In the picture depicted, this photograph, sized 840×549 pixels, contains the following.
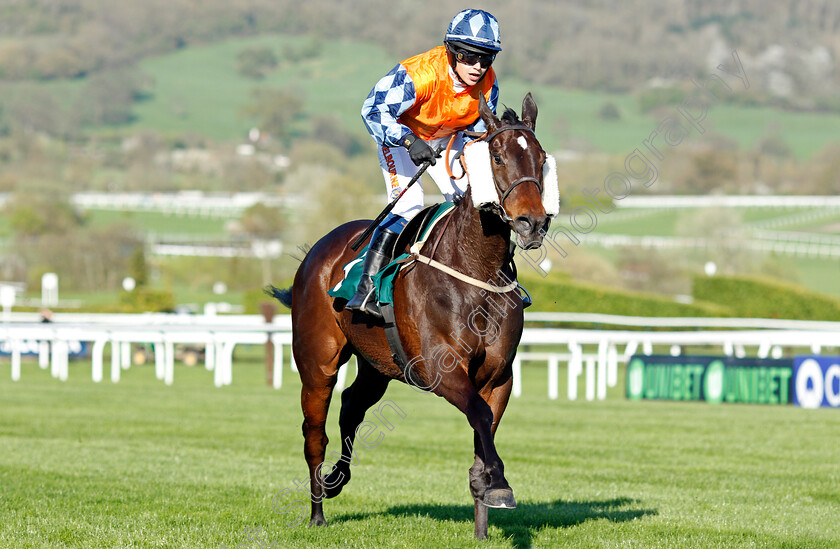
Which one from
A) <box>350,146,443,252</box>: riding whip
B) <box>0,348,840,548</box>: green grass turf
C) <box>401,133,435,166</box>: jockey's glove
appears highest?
<box>401,133,435,166</box>: jockey's glove

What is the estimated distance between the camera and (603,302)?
26.2 metres

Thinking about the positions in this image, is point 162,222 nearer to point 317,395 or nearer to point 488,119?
point 317,395

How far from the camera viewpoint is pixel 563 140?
110m

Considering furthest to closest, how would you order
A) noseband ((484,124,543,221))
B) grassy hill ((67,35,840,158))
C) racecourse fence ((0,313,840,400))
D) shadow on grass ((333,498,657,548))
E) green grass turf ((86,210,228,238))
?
1. grassy hill ((67,35,840,158))
2. green grass turf ((86,210,228,238))
3. racecourse fence ((0,313,840,400))
4. shadow on grass ((333,498,657,548))
5. noseband ((484,124,543,221))

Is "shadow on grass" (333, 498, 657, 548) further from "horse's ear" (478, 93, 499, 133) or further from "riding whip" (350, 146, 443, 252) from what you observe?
"horse's ear" (478, 93, 499, 133)

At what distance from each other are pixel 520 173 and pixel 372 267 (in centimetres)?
108

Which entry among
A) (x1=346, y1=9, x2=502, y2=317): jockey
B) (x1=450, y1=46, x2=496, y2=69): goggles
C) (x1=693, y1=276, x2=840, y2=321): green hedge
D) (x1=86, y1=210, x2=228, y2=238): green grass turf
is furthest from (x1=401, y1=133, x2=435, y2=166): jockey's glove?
(x1=86, y1=210, x2=228, y2=238): green grass turf

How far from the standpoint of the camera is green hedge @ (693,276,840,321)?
86.3 ft

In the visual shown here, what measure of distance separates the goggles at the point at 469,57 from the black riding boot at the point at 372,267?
0.89 m

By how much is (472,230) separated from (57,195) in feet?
269

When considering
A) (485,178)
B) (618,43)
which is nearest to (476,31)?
(485,178)

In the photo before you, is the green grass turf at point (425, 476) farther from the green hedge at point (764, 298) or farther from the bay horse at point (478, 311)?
the green hedge at point (764, 298)

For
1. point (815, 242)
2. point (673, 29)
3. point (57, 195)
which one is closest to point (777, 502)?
point (815, 242)

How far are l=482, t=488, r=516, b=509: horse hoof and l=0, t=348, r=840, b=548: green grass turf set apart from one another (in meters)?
0.61
